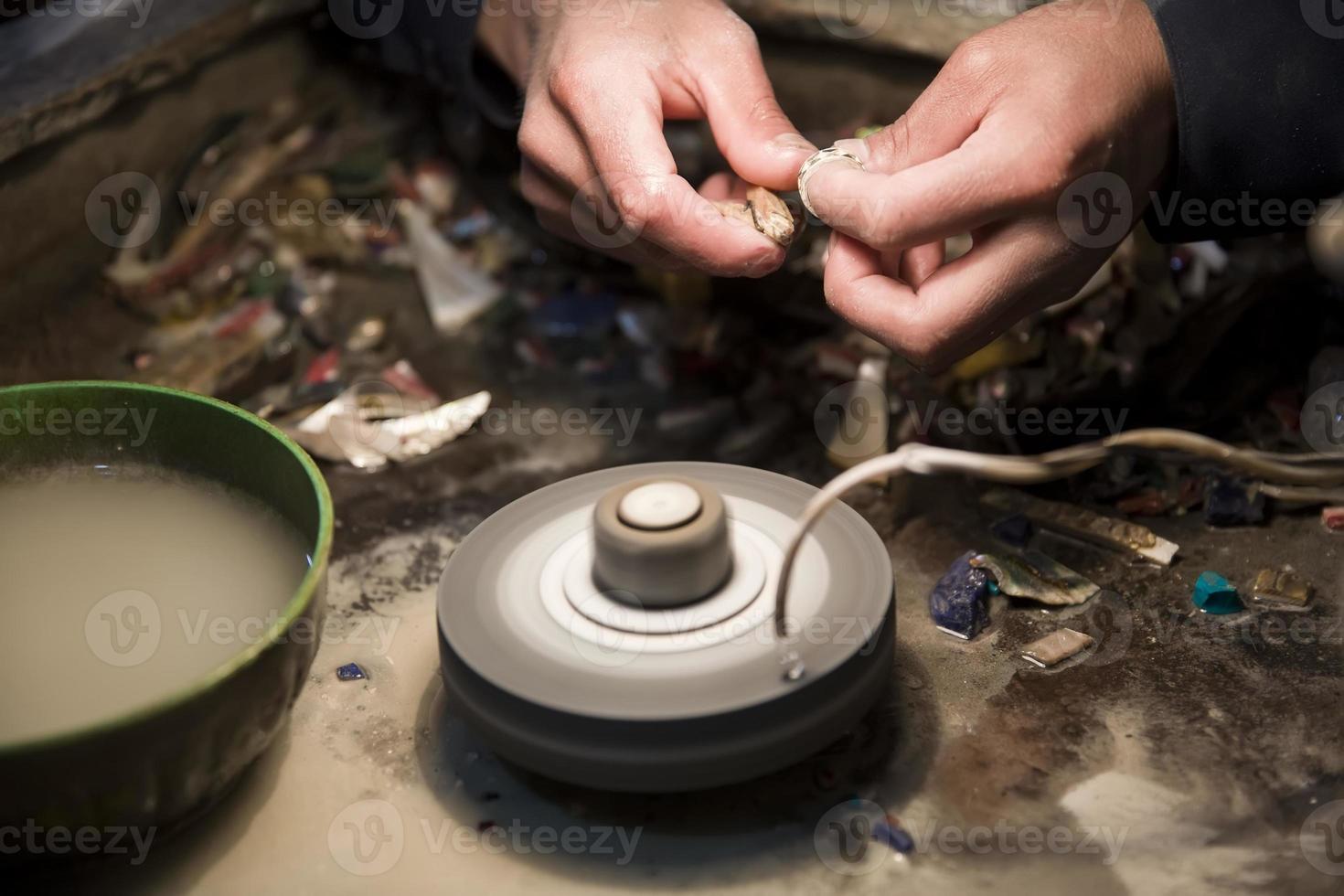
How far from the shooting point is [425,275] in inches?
98.0

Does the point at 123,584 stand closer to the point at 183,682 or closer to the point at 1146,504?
the point at 183,682

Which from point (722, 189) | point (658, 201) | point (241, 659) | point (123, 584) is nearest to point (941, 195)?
point (658, 201)

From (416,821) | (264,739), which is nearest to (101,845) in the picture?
(264,739)

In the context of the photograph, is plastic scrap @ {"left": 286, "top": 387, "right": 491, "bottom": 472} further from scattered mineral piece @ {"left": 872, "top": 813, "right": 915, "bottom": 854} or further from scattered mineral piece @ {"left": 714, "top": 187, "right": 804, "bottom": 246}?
scattered mineral piece @ {"left": 872, "top": 813, "right": 915, "bottom": 854}

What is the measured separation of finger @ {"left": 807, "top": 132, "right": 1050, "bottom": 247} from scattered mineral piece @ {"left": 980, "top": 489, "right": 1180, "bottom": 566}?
0.50 m

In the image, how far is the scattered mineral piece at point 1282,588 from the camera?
1.58 metres

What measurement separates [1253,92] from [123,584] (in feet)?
5.08

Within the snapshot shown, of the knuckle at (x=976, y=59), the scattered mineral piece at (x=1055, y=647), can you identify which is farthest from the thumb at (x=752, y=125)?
the scattered mineral piece at (x=1055, y=647)

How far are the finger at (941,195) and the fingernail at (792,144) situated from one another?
0.15 m

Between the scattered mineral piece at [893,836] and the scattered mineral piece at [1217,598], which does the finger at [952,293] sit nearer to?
the scattered mineral piece at [1217,598]

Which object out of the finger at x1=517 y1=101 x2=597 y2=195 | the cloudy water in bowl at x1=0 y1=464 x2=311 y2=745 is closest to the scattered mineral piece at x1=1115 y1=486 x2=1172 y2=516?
the finger at x1=517 y1=101 x2=597 y2=195

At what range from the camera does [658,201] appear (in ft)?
5.15

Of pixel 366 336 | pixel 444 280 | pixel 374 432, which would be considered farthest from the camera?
pixel 444 280

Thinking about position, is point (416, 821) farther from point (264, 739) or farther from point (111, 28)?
point (111, 28)
